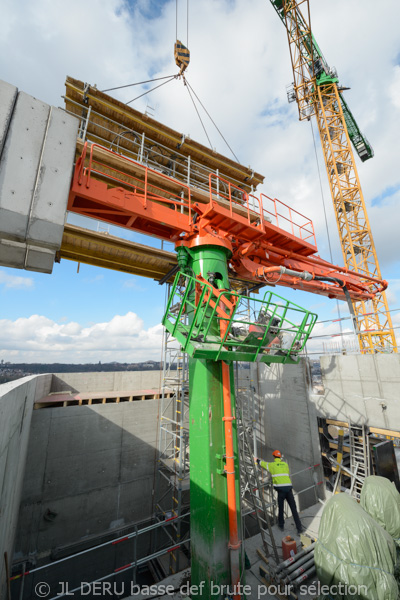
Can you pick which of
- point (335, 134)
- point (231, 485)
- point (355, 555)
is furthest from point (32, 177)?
point (335, 134)

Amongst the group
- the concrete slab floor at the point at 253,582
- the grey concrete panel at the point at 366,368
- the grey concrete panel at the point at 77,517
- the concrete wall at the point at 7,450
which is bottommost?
the grey concrete panel at the point at 77,517

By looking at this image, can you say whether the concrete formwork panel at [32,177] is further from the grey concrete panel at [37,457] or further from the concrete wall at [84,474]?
the concrete wall at [84,474]

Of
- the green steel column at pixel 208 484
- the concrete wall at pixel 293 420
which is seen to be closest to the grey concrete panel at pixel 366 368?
the concrete wall at pixel 293 420

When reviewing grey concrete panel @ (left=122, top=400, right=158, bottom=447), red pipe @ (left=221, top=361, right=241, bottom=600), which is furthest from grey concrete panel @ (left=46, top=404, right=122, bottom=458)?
red pipe @ (left=221, top=361, right=241, bottom=600)

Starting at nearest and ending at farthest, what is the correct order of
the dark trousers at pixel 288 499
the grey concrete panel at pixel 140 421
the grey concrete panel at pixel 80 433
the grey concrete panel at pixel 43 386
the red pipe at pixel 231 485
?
the red pipe at pixel 231 485
the dark trousers at pixel 288 499
the grey concrete panel at pixel 80 433
the grey concrete panel at pixel 43 386
the grey concrete panel at pixel 140 421

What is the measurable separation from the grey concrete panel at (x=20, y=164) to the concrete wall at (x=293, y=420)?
30.9 ft

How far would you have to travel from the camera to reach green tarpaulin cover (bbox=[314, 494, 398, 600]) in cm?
359

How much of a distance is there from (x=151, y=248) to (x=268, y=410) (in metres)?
8.40

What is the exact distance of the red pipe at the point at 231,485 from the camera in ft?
14.9

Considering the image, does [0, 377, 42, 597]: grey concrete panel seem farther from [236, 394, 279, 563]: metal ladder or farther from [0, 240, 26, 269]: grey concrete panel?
[236, 394, 279, 563]: metal ladder

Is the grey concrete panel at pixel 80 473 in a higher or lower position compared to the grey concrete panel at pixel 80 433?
lower

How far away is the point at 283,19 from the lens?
19.2 metres

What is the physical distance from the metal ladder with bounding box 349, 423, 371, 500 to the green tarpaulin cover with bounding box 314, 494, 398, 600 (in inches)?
145

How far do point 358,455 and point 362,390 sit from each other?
2.00 meters
